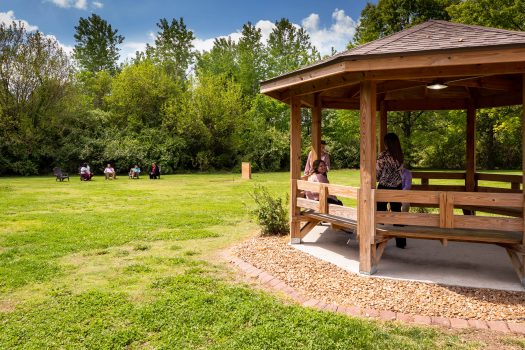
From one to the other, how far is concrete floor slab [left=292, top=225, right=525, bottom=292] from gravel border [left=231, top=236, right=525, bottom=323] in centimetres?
25

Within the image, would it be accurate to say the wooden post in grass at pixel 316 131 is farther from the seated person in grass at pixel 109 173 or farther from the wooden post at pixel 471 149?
the seated person in grass at pixel 109 173

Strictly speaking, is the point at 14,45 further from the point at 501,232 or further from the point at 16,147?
the point at 501,232

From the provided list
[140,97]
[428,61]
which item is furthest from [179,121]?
[428,61]

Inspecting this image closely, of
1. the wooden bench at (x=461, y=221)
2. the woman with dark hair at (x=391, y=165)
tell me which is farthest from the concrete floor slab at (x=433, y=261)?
the woman with dark hair at (x=391, y=165)

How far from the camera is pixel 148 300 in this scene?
5012 millimetres

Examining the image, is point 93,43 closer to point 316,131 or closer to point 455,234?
point 316,131

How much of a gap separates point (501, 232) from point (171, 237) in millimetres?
6124

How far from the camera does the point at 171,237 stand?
8.71 m

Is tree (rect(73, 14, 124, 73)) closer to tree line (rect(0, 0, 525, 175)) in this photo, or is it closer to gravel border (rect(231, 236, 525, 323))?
tree line (rect(0, 0, 525, 175))

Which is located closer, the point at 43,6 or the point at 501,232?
the point at 501,232

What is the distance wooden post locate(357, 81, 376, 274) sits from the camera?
582cm

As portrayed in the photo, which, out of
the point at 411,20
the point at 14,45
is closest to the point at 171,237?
the point at 411,20

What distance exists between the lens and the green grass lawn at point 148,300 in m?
3.91

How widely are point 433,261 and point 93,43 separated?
179 feet
